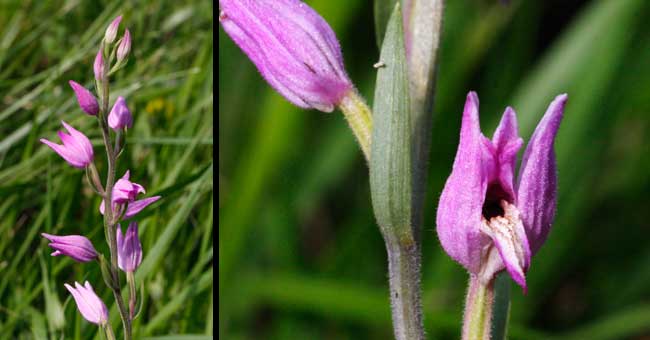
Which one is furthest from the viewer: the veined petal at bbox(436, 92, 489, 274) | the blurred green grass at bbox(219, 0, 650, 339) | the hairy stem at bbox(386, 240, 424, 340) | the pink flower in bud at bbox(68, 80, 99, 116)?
the blurred green grass at bbox(219, 0, 650, 339)

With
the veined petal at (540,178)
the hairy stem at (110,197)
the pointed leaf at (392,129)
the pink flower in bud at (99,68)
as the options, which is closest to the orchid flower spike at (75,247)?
the hairy stem at (110,197)

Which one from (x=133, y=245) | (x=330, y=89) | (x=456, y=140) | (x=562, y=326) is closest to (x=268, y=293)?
(x=456, y=140)

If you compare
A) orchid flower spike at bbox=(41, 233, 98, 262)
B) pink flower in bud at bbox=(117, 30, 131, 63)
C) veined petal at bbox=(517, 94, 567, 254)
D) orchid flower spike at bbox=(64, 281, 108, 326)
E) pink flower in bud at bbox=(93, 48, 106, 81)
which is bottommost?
orchid flower spike at bbox=(64, 281, 108, 326)

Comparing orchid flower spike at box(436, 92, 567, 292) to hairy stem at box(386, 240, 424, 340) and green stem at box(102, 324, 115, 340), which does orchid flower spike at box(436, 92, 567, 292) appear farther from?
green stem at box(102, 324, 115, 340)

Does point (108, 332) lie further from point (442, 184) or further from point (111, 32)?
point (442, 184)

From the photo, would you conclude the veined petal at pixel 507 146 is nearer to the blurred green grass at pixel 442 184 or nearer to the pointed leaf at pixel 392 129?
the pointed leaf at pixel 392 129

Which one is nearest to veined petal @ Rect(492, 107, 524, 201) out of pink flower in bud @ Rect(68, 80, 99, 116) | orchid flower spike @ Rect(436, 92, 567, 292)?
orchid flower spike @ Rect(436, 92, 567, 292)

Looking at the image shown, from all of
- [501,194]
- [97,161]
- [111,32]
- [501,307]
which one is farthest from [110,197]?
[501,307]
